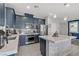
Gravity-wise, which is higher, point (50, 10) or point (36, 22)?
point (50, 10)

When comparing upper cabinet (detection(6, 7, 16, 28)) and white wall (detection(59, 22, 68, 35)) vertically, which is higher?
upper cabinet (detection(6, 7, 16, 28))

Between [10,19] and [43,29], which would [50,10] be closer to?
[43,29]

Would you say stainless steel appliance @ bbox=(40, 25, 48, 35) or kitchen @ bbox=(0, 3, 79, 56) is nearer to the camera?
kitchen @ bbox=(0, 3, 79, 56)

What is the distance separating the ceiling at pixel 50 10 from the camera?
3.35 feet

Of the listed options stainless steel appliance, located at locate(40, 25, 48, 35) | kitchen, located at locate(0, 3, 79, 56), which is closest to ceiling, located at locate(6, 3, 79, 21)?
kitchen, located at locate(0, 3, 79, 56)

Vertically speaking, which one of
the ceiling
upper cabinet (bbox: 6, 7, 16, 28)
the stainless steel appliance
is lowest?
the stainless steel appliance

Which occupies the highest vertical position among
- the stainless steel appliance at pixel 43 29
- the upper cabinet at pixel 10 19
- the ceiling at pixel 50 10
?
the ceiling at pixel 50 10

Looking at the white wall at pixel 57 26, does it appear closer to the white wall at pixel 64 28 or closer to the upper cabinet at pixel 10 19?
the white wall at pixel 64 28

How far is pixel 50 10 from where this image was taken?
3.58 feet

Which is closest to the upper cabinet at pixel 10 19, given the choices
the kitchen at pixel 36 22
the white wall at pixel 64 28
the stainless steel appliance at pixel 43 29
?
the kitchen at pixel 36 22

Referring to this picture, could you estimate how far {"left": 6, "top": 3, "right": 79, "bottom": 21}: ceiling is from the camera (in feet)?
3.35

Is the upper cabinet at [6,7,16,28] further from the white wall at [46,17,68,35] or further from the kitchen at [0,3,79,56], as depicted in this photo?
the white wall at [46,17,68,35]

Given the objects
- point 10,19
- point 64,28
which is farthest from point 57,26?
point 10,19

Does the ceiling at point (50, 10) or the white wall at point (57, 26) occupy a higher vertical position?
the ceiling at point (50, 10)
